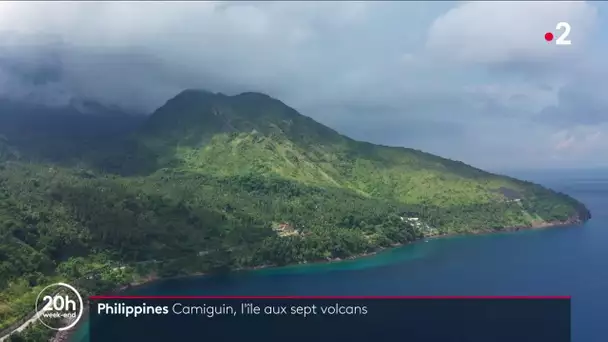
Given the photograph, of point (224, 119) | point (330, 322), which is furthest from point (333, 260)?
point (224, 119)

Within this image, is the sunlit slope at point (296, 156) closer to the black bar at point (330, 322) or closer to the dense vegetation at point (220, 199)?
the dense vegetation at point (220, 199)

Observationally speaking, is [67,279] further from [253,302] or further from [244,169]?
[244,169]

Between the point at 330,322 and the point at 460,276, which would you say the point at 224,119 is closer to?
the point at 460,276

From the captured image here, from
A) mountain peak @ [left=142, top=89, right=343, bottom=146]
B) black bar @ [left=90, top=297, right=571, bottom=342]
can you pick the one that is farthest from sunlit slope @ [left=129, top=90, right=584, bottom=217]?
black bar @ [left=90, top=297, right=571, bottom=342]

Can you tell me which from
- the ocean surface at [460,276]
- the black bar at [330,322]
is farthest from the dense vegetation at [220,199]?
the black bar at [330,322]

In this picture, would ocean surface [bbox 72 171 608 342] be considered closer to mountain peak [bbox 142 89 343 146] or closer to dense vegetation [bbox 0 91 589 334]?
dense vegetation [bbox 0 91 589 334]

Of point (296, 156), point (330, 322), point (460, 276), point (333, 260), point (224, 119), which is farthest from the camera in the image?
point (224, 119)

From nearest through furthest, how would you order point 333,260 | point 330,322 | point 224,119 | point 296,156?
Result: point 330,322, point 333,260, point 296,156, point 224,119
